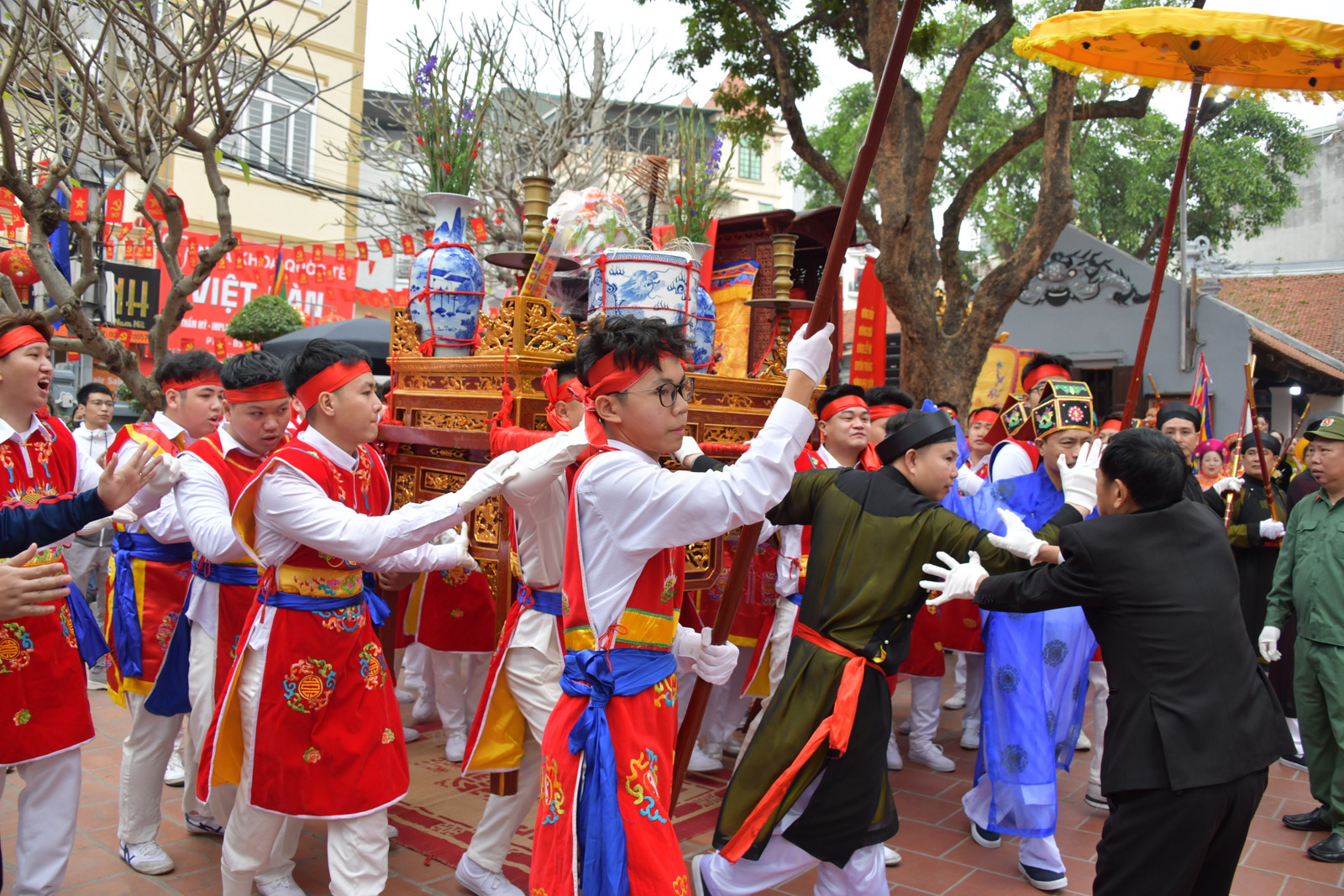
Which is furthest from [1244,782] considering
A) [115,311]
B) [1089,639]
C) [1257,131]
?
[1257,131]

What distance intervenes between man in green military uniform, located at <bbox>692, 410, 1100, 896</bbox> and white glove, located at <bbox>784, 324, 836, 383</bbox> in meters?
0.93

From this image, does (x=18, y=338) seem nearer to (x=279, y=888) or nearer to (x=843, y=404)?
(x=279, y=888)

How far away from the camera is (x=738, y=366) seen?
16.2 ft

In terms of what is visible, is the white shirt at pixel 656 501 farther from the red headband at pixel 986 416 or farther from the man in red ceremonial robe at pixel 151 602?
the red headband at pixel 986 416

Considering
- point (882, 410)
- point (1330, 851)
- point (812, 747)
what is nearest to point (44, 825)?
point (812, 747)

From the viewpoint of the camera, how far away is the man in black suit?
2441mm

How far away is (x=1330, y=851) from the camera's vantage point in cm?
400

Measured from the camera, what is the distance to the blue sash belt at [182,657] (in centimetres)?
347

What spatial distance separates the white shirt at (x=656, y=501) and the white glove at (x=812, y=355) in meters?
0.10

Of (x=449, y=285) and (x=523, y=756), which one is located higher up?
Result: (x=449, y=285)

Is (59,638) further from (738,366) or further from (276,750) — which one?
(738,366)

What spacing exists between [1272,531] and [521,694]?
4.95m

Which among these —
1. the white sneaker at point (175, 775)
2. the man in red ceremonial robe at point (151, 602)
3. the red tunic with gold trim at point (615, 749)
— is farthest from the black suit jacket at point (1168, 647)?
the white sneaker at point (175, 775)

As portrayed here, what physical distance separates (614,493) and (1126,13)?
124 inches
